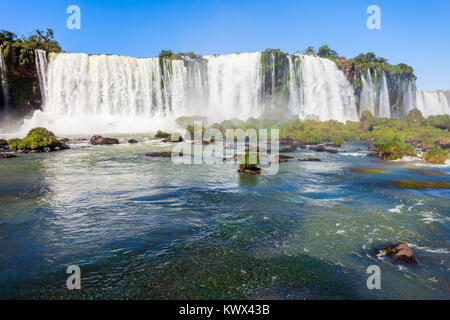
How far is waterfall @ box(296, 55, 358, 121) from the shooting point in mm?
56781

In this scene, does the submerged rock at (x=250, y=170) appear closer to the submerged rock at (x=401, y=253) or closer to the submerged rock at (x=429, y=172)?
the submerged rock at (x=401, y=253)

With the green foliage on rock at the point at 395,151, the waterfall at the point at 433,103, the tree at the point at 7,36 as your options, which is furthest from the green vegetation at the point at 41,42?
the waterfall at the point at 433,103

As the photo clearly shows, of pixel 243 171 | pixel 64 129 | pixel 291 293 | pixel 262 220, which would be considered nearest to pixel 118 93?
pixel 64 129

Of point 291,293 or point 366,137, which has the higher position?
point 366,137

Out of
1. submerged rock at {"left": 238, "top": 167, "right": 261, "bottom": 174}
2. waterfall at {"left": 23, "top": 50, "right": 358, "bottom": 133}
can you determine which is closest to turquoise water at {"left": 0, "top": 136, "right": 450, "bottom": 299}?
submerged rock at {"left": 238, "top": 167, "right": 261, "bottom": 174}

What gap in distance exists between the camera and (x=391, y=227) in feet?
26.9

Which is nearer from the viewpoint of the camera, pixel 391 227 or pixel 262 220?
pixel 391 227

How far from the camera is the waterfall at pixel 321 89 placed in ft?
186

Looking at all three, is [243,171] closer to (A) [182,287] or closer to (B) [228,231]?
(B) [228,231]

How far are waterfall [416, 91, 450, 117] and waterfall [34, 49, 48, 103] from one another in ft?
296

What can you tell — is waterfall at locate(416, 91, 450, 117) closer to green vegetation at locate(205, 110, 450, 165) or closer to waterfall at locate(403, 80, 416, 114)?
waterfall at locate(403, 80, 416, 114)

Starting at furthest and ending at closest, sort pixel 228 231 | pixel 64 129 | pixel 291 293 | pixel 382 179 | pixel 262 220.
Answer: pixel 64 129
pixel 382 179
pixel 262 220
pixel 228 231
pixel 291 293

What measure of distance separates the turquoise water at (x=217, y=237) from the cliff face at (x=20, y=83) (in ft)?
115
